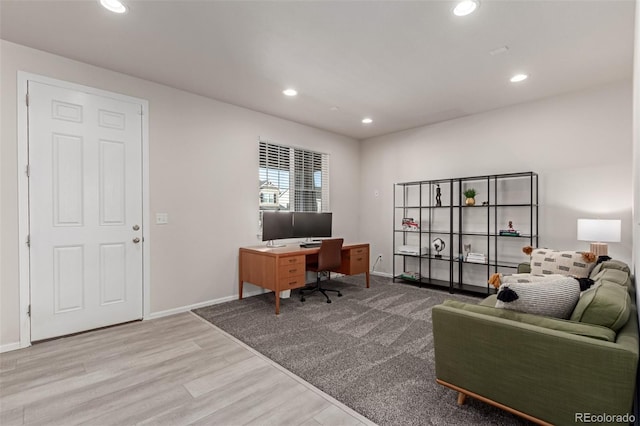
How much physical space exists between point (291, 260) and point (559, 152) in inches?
145

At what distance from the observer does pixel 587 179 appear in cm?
365

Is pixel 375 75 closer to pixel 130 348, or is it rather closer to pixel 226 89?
pixel 226 89

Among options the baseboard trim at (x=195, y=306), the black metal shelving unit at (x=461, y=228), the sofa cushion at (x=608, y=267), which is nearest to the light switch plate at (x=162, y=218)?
the baseboard trim at (x=195, y=306)

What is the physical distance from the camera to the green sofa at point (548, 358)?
1285 mm

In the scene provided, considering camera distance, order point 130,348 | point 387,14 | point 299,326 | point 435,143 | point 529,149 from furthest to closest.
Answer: point 435,143 < point 529,149 < point 299,326 < point 130,348 < point 387,14

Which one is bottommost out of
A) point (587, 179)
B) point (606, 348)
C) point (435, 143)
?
point (606, 348)

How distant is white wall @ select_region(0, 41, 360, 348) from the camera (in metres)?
2.64

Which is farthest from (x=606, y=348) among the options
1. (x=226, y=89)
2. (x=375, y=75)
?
(x=226, y=89)

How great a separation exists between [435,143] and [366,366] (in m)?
3.90

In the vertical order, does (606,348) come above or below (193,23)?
below

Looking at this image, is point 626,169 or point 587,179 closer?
point 626,169

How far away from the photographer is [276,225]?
420 centimetres

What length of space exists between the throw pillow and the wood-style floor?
107 centimetres

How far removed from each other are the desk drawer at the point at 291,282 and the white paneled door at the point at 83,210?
1.57m
